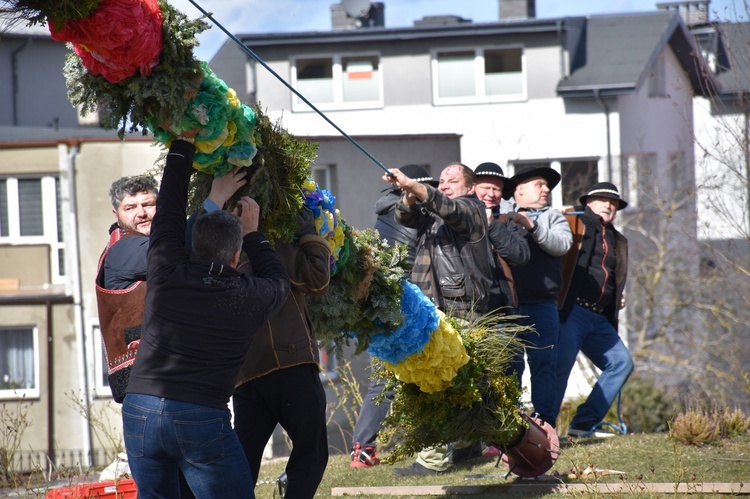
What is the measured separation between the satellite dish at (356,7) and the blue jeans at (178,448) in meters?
25.8

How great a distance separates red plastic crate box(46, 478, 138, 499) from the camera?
5.09 metres

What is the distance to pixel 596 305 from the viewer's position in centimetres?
808

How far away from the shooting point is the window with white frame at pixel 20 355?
81.5 ft

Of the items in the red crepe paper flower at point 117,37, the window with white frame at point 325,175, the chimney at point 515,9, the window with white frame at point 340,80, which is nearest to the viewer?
the red crepe paper flower at point 117,37

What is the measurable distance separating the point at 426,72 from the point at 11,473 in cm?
2146

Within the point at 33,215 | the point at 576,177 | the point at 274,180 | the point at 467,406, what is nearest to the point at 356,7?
the point at 576,177

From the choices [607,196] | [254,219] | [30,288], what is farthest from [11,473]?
[30,288]

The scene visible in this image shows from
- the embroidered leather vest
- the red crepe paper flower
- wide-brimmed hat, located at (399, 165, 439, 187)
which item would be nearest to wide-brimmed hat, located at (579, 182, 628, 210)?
wide-brimmed hat, located at (399, 165, 439, 187)

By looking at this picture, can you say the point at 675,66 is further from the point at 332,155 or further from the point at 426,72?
the point at 332,155

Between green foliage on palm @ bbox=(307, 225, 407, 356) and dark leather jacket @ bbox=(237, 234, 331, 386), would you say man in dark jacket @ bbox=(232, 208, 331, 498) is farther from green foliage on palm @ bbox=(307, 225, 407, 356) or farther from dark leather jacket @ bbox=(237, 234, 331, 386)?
green foliage on palm @ bbox=(307, 225, 407, 356)

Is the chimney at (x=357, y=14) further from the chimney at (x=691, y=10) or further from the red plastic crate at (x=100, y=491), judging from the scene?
the red plastic crate at (x=100, y=491)

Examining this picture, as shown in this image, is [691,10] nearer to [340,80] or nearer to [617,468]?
[340,80]

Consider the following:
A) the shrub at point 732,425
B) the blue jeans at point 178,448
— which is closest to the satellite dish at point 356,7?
the shrub at point 732,425

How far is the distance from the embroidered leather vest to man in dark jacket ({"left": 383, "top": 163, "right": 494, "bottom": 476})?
209 cm
